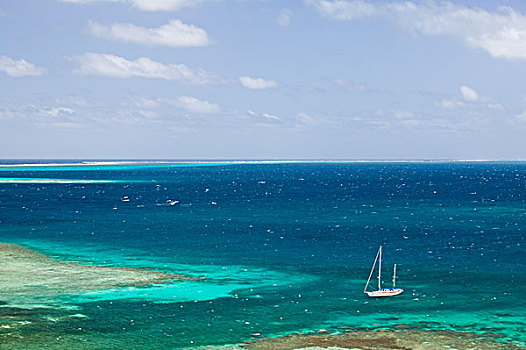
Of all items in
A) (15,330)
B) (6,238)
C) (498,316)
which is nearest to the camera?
(15,330)

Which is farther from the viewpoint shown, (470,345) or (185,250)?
(185,250)

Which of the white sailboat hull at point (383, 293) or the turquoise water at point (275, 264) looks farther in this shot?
the white sailboat hull at point (383, 293)

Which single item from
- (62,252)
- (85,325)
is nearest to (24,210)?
(62,252)

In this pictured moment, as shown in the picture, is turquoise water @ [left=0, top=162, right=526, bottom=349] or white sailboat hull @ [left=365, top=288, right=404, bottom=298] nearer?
turquoise water @ [left=0, top=162, right=526, bottom=349]

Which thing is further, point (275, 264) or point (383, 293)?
point (275, 264)

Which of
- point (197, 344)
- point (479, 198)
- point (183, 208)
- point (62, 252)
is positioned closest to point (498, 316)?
point (197, 344)

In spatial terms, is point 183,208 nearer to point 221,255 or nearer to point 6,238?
point 6,238

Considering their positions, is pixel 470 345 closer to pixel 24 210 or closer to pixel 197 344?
pixel 197 344

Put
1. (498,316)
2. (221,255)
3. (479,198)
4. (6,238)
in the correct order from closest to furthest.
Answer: (498,316) → (221,255) → (6,238) → (479,198)
